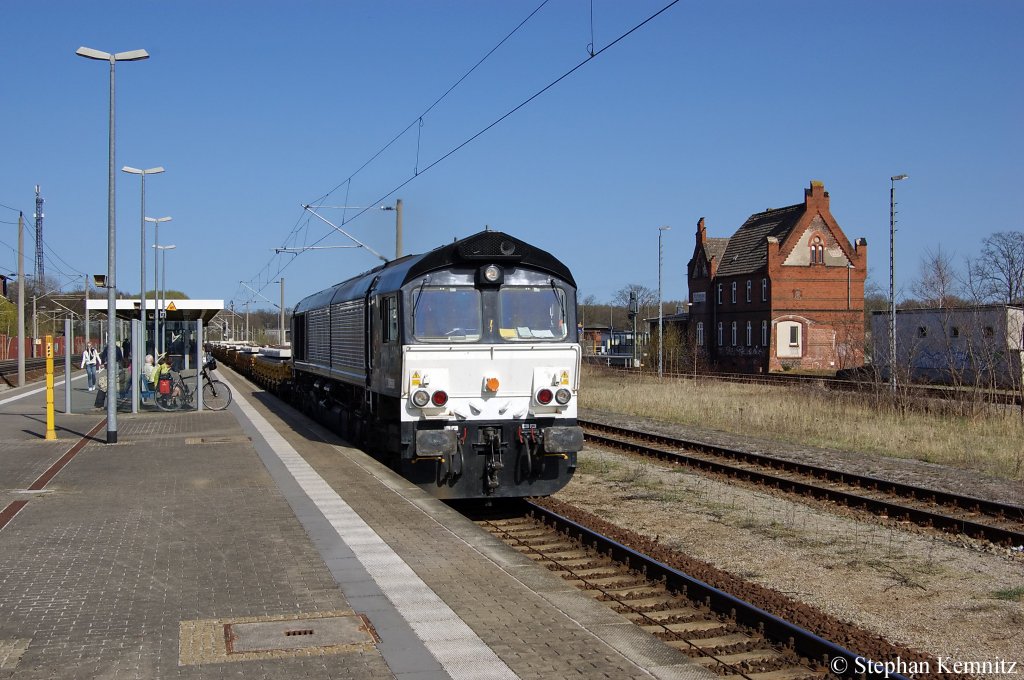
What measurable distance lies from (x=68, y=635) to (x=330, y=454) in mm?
8985

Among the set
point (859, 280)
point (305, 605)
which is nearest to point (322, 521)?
point (305, 605)

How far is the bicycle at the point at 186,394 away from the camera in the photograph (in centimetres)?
2364

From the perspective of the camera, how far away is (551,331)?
475 inches

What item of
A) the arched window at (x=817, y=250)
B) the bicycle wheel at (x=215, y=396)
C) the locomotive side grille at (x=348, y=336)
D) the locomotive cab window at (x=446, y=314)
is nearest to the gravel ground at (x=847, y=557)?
the locomotive cab window at (x=446, y=314)

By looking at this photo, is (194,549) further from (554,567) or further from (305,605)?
(554,567)

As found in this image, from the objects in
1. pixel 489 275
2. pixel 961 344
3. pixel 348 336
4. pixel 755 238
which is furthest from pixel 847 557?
pixel 755 238

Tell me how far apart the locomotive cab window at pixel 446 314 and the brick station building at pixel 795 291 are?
42.6m

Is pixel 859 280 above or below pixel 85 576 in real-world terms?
above

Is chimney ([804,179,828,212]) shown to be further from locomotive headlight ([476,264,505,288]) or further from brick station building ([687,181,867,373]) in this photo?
locomotive headlight ([476,264,505,288])

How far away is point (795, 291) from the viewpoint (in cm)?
5394

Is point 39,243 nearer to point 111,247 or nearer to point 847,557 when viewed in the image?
point 111,247

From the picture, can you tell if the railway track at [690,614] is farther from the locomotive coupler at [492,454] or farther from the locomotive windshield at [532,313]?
the locomotive windshield at [532,313]

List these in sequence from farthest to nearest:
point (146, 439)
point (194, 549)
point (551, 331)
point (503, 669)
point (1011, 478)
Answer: point (146, 439) < point (1011, 478) < point (551, 331) < point (194, 549) < point (503, 669)

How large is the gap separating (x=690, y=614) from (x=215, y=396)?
19067 mm
